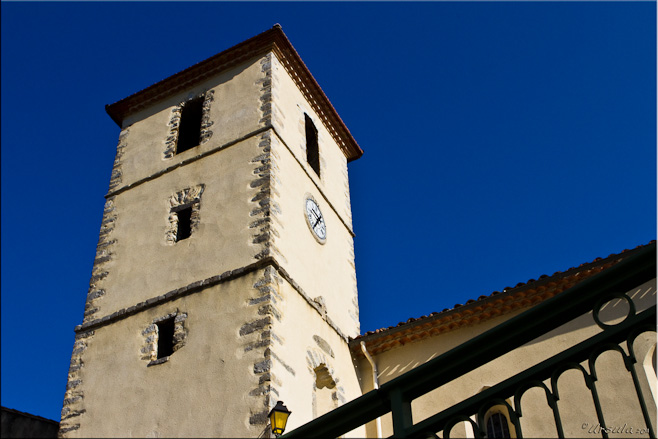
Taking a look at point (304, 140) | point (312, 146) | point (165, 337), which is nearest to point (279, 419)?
point (165, 337)

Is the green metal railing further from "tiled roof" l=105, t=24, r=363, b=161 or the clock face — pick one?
"tiled roof" l=105, t=24, r=363, b=161

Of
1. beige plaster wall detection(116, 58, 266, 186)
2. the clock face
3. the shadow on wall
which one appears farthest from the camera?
beige plaster wall detection(116, 58, 266, 186)

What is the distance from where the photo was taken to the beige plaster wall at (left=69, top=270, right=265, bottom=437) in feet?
29.5

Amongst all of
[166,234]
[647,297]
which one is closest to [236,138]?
[166,234]

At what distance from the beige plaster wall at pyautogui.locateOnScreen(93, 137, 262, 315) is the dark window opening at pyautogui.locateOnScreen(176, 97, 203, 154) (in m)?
1.45

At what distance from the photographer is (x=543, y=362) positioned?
2.93 m

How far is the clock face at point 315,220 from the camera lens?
12.5 m

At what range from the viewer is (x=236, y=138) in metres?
12.6

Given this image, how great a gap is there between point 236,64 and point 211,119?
1448mm

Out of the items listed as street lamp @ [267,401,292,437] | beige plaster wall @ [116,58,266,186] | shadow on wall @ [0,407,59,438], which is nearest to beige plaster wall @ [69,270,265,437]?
shadow on wall @ [0,407,59,438]

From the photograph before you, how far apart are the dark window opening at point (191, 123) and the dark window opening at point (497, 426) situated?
25.4ft

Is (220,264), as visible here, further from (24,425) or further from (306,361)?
(24,425)

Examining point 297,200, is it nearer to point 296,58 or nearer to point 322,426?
point 296,58

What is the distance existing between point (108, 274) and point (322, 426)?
9.34 metres
